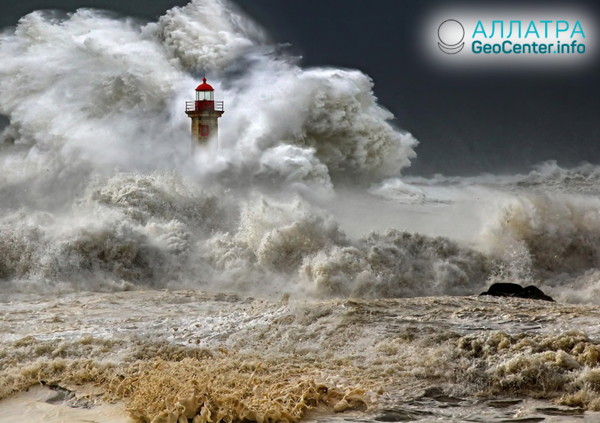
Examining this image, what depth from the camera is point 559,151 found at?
27812mm

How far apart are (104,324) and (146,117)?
9810 mm

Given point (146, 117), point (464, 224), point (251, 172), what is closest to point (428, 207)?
point (464, 224)

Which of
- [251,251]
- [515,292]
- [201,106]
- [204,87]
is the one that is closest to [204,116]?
[201,106]

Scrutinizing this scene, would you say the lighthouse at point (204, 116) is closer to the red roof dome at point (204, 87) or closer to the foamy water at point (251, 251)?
the red roof dome at point (204, 87)

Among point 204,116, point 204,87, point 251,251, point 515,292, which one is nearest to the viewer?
point 515,292

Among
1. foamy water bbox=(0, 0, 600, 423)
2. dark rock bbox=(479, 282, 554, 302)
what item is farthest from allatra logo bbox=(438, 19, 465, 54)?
dark rock bbox=(479, 282, 554, 302)

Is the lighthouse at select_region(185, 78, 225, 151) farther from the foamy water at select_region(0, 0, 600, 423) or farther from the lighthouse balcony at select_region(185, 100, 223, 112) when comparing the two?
the foamy water at select_region(0, 0, 600, 423)

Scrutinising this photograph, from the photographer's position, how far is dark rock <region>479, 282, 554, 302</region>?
10250mm

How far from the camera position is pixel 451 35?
19562mm

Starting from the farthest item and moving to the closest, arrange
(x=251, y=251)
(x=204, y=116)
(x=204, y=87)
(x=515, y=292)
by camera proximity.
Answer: (x=204, y=87) → (x=204, y=116) → (x=251, y=251) → (x=515, y=292)

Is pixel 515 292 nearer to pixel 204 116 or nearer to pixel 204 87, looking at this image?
pixel 204 116

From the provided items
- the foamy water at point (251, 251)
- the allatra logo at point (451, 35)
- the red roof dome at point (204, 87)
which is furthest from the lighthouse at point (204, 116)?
the allatra logo at point (451, 35)

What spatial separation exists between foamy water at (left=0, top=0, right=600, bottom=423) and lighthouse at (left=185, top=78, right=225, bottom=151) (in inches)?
12.0

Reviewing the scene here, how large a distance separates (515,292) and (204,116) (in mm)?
9117
